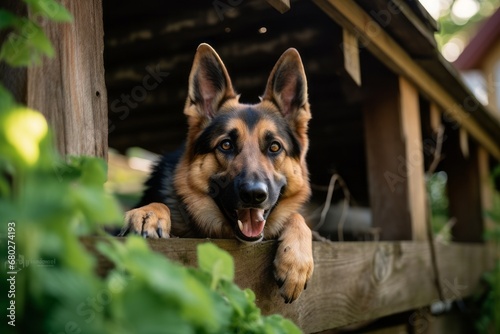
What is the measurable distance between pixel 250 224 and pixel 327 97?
10.7ft

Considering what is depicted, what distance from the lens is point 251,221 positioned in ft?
10.3

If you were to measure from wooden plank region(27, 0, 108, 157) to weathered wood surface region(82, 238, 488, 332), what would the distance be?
0.48 meters

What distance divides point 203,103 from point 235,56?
140cm

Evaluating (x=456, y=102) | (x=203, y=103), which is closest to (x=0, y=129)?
(x=203, y=103)

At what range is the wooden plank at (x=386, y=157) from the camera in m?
5.11

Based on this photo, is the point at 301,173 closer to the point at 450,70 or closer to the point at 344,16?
the point at 344,16

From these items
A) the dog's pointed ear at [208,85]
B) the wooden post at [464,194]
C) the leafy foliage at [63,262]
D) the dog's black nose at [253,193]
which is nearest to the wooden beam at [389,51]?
the dog's pointed ear at [208,85]

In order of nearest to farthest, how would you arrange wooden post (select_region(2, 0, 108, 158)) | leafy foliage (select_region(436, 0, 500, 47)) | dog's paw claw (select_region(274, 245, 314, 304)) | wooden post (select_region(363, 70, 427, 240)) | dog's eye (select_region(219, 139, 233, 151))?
wooden post (select_region(2, 0, 108, 158)), dog's paw claw (select_region(274, 245, 314, 304)), dog's eye (select_region(219, 139, 233, 151)), wooden post (select_region(363, 70, 427, 240)), leafy foliage (select_region(436, 0, 500, 47))

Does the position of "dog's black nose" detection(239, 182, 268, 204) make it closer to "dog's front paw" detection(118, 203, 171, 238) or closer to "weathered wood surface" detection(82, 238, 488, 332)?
"weathered wood surface" detection(82, 238, 488, 332)

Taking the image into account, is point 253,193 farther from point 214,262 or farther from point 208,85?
point 214,262

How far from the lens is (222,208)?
3395mm

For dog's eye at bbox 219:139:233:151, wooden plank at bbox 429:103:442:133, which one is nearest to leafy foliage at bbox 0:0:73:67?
dog's eye at bbox 219:139:233:151

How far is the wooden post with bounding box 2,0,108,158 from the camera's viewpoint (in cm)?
197

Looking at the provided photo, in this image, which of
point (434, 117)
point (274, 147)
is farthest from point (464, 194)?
point (274, 147)
